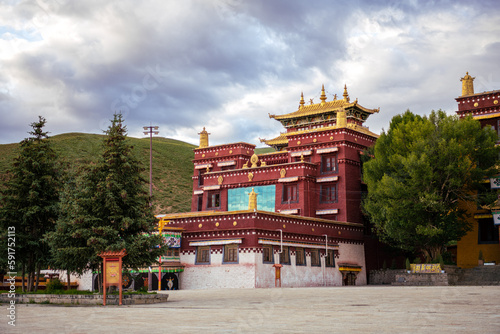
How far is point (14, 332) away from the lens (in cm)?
1315

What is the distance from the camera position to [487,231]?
4912 cm

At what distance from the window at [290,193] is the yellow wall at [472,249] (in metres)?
14.7

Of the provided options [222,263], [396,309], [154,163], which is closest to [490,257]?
[222,263]

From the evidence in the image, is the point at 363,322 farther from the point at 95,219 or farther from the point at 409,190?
the point at 409,190

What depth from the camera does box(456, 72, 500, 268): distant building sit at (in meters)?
48.2

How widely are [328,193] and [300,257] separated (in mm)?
9282

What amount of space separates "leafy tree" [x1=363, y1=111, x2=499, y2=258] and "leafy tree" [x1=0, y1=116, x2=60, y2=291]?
24728 mm

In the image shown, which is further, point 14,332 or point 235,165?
point 235,165

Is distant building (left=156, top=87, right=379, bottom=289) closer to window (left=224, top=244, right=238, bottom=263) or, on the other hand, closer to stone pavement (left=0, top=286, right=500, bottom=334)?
window (left=224, top=244, right=238, bottom=263)

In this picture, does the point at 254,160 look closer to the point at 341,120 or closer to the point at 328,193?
the point at 328,193

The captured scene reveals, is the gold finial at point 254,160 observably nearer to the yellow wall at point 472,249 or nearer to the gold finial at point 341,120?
the gold finial at point 341,120

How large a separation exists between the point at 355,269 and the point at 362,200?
21.1 ft

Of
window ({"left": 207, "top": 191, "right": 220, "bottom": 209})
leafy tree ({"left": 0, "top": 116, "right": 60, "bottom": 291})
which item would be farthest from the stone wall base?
window ({"left": 207, "top": 191, "right": 220, "bottom": 209})

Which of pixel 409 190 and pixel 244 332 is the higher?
pixel 409 190
